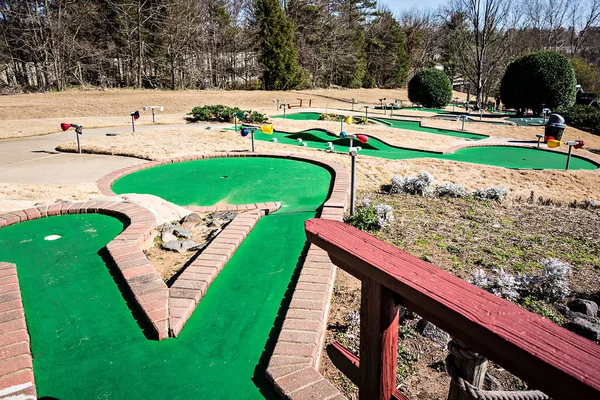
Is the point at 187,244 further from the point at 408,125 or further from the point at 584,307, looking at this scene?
the point at 408,125

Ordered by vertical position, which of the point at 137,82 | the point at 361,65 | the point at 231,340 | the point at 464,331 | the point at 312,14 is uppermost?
the point at 312,14

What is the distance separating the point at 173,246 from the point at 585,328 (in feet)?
10.6

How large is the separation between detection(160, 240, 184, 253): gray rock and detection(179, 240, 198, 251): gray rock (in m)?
0.03

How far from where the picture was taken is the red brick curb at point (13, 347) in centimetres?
193

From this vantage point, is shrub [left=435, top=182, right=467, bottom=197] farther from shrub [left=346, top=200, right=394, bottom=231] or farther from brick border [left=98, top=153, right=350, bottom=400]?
brick border [left=98, top=153, right=350, bottom=400]

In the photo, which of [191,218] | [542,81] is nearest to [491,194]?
[191,218]

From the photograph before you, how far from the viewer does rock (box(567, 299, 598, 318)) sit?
9.00 ft

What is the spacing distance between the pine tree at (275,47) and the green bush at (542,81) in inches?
564

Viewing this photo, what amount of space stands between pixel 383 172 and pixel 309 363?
5.42 m

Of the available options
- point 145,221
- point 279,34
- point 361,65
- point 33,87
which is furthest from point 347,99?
point 145,221

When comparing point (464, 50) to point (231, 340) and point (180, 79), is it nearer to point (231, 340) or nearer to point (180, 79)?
point (180, 79)

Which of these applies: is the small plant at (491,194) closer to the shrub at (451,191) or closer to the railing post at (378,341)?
the shrub at (451,191)

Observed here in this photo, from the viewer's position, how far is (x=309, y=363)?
6.95 ft

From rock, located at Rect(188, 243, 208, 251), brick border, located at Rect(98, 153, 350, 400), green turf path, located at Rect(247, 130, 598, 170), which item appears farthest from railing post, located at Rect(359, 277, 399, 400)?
green turf path, located at Rect(247, 130, 598, 170)
